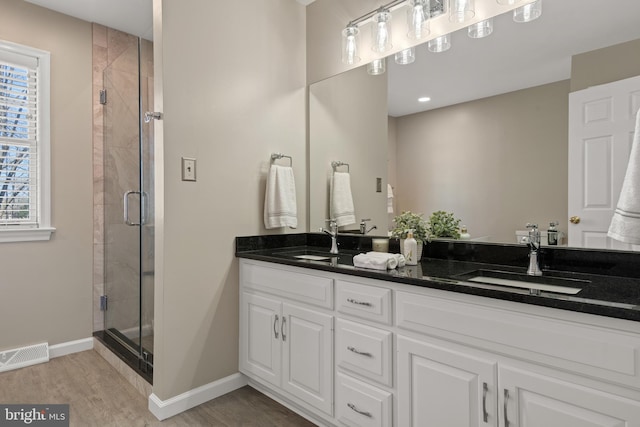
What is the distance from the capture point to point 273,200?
2355 millimetres

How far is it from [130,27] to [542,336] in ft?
11.6

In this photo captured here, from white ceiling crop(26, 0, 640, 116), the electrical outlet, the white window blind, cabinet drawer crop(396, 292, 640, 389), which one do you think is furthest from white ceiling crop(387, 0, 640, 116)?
the white window blind

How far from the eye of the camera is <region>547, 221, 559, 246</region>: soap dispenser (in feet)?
5.23

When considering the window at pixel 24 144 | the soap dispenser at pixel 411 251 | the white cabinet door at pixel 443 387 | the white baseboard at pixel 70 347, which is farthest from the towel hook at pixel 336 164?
the white baseboard at pixel 70 347

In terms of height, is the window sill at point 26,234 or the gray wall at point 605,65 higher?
the gray wall at point 605,65

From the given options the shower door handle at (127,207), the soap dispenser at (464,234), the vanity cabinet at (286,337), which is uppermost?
the shower door handle at (127,207)

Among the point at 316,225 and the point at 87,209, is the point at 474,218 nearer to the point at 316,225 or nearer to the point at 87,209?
the point at 316,225

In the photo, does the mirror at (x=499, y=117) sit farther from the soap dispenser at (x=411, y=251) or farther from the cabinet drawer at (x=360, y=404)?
the cabinet drawer at (x=360, y=404)

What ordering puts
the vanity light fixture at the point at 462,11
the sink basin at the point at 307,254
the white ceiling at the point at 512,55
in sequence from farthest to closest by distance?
the sink basin at the point at 307,254 → the vanity light fixture at the point at 462,11 → the white ceiling at the point at 512,55

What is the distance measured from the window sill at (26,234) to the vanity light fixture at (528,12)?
3215mm

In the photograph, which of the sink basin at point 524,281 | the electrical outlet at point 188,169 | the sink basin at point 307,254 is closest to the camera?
the sink basin at point 524,281

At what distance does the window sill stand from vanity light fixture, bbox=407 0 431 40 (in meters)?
2.82

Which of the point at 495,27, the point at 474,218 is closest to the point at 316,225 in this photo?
the point at 474,218

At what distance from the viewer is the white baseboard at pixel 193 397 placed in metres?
1.95
